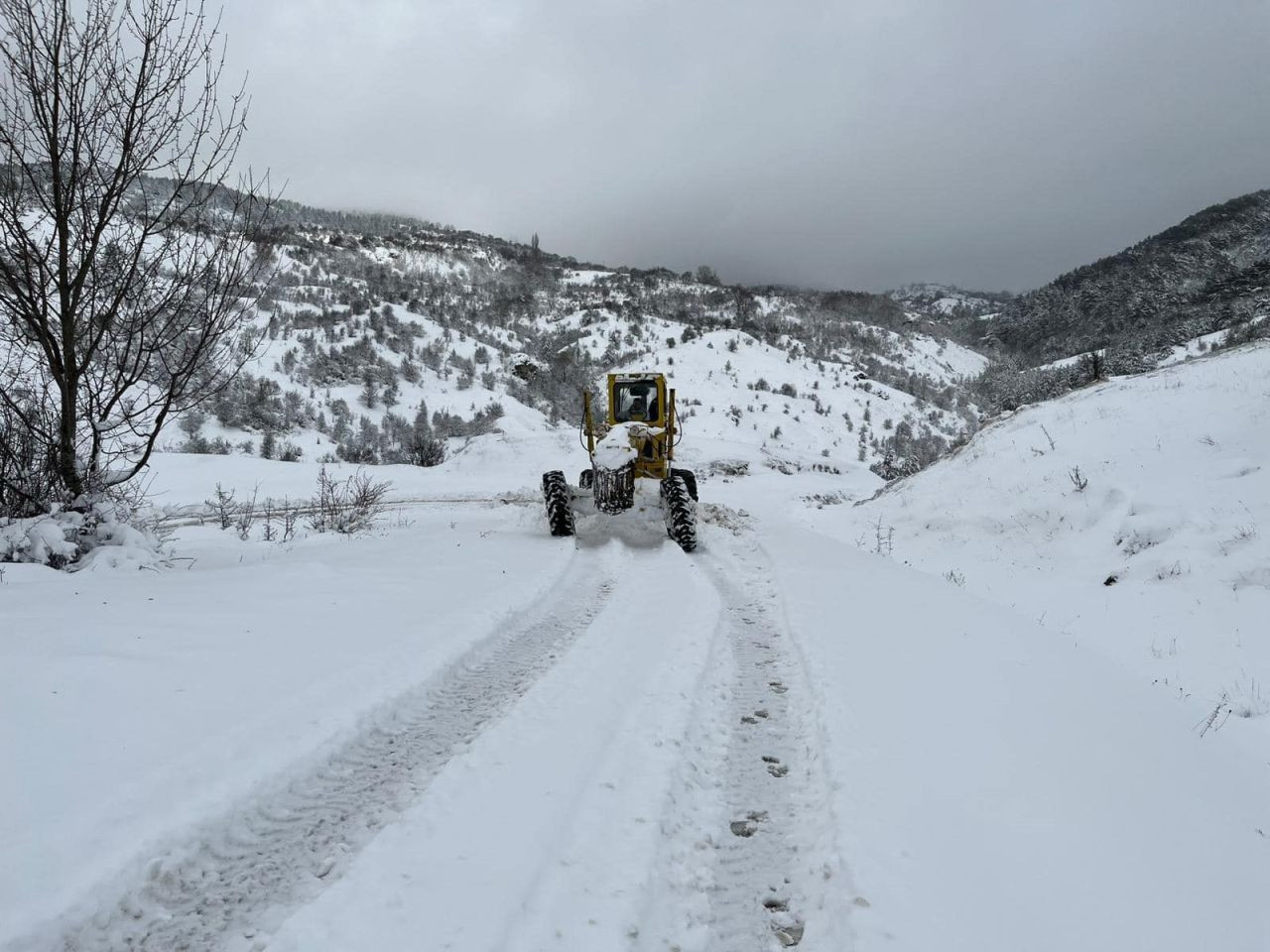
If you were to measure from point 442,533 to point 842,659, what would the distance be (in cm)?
654

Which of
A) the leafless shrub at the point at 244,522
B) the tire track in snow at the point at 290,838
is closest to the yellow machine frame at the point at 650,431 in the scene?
the leafless shrub at the point at 244,522

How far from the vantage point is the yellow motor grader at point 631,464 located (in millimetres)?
9562

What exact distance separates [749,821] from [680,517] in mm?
6553

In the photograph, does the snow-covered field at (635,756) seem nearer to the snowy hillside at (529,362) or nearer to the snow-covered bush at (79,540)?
the snow-covered bush at (79,540)

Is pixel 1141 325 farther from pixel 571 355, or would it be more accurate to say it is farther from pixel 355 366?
pixel 355 366

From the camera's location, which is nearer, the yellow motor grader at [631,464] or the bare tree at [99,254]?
the bare tree at [99,254]

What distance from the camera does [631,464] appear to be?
34.5 ft

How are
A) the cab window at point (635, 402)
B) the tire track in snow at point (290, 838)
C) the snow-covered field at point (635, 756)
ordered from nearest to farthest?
the tire track in snow at point (290, 838)
the snow-covered field at point (635, 756)
the cab window at point (635, 402)

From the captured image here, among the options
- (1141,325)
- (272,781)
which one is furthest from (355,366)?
(1141,325)

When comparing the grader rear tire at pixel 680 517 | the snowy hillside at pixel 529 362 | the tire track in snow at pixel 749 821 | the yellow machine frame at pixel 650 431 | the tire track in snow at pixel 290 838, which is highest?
the snowy hillside at pixel 529 362

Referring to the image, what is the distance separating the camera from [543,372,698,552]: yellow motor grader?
9.56 m

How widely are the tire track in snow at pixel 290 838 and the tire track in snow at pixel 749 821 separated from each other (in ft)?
4.19

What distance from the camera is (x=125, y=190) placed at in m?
5.64

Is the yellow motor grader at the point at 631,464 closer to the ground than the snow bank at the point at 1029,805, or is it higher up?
higher up
